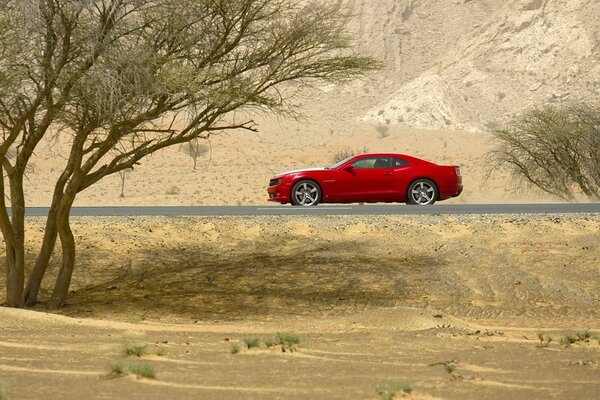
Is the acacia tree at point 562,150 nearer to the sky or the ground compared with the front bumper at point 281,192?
nearer to the sky

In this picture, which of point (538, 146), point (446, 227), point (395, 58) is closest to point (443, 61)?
point (395, 58)

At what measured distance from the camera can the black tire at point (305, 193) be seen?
25953 mm

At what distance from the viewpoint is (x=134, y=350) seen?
1038 centimetres

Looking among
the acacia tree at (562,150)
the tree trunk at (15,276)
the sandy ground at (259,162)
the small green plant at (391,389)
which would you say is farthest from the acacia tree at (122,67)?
the sandy ground at (259,162)

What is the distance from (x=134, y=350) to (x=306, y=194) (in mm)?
15913

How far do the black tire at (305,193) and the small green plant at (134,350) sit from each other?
50.8 ft

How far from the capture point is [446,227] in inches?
907

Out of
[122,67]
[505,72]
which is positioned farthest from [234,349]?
[505,72]

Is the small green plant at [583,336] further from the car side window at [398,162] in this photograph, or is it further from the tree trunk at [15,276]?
the car side window at [398,162]

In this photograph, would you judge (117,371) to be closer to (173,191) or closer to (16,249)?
(16,249)

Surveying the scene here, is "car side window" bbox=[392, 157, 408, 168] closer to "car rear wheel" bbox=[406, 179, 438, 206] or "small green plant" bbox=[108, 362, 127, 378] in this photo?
"car rear wheel" bbox=[406, 179, 438, 206]

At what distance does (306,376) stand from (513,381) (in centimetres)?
176

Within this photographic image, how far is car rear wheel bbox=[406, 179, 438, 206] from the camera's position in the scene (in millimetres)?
26344

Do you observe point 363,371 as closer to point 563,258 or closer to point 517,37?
point 563,258
